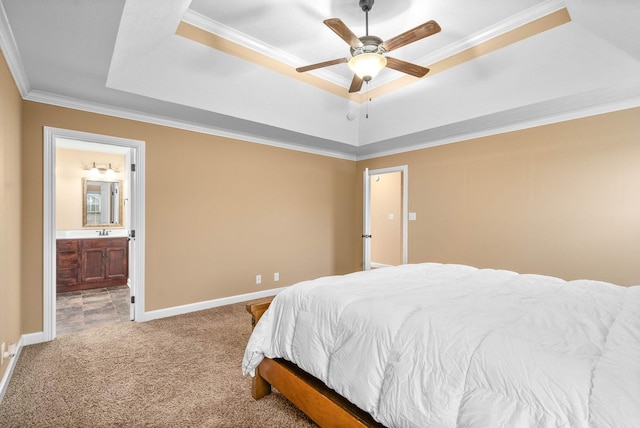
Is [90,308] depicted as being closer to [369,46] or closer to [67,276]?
[67,276]

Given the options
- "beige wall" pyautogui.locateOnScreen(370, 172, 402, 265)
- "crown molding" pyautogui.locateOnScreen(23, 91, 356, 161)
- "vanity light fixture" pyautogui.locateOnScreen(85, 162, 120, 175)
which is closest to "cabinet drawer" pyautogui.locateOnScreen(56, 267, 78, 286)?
"vanity light fixture" pyautogui.locateOnScreen(85, 162, 120, 175)

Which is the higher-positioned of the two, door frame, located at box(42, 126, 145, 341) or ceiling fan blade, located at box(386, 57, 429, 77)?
ceiling fan blade, located at box(386, 57, 429, 77)

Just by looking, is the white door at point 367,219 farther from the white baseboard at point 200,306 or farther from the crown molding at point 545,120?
the white baseboard at point 200,306

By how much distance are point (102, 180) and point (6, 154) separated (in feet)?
12.3

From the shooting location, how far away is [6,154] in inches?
86.8

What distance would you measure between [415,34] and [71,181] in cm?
590

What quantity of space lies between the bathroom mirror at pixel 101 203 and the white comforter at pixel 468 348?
200 inches

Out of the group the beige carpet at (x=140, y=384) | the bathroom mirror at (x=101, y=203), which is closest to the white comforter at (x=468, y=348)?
the beige carpet at (x=140, y=384)

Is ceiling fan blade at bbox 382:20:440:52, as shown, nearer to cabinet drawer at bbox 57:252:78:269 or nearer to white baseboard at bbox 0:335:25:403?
white baseboard at bbox 0:335:25:403

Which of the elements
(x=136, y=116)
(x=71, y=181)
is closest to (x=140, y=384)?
(x=136, y=116)

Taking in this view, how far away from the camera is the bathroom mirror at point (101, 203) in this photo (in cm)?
542

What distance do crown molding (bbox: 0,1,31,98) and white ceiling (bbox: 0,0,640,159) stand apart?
0.04 feet

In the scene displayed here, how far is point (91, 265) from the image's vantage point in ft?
16.2

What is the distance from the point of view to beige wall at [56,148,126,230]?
5.21m
